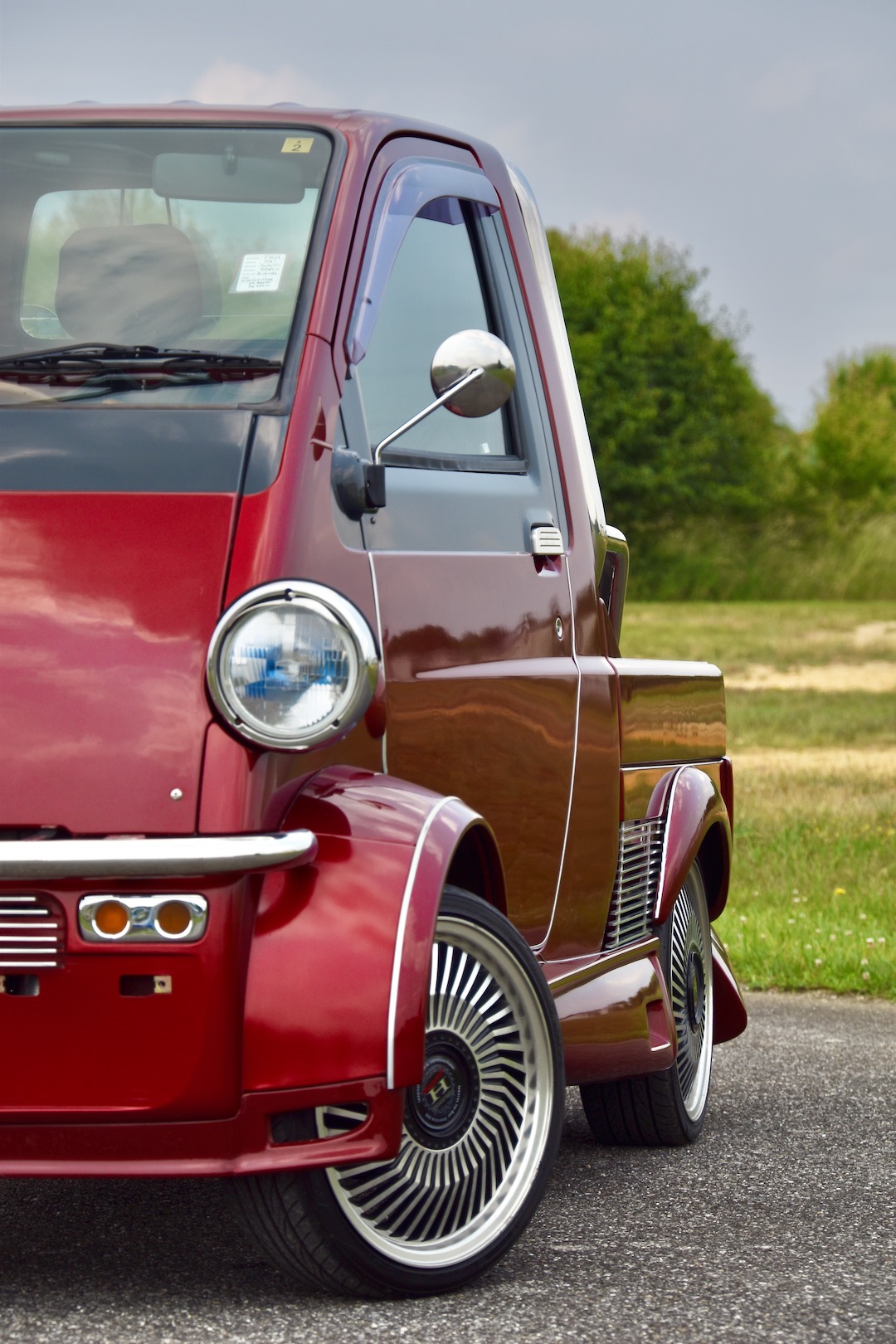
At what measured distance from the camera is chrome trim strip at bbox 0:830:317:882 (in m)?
3.11

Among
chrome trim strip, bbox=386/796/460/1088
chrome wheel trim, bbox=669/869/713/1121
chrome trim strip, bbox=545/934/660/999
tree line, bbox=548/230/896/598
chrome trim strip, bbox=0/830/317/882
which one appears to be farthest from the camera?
tree line, bbox=548/230/896/598

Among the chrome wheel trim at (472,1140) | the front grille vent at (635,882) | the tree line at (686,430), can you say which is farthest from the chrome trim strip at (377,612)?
the tree line at (686,430)

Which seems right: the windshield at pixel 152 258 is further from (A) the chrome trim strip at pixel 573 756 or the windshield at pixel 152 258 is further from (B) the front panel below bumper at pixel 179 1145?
(B) the front panel below bumper at pixel 179 1145

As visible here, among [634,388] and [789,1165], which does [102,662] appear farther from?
[634,388]

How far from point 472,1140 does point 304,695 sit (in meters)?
0.94

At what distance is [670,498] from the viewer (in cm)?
6756

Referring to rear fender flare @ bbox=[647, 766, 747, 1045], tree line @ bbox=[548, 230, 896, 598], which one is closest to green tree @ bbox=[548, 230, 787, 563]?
tree line @ bbox=[548, 230, 896, 598]

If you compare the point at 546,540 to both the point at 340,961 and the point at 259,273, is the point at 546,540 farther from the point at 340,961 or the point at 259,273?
the point at 340,961

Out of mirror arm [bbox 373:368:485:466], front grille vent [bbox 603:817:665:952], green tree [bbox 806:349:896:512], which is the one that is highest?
green tree [bbox 806:349:896:512]

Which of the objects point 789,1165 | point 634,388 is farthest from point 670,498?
point 789,1165

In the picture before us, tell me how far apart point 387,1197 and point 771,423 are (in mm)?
72561

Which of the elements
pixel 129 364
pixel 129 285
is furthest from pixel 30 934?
pixel 129 285

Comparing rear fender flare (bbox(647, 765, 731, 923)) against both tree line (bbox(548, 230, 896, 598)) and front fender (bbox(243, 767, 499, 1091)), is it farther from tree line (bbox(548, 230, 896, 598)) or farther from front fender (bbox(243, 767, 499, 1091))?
tree line (bbox(548, 230, 896, 598))

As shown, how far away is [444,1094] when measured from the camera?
361 cm
